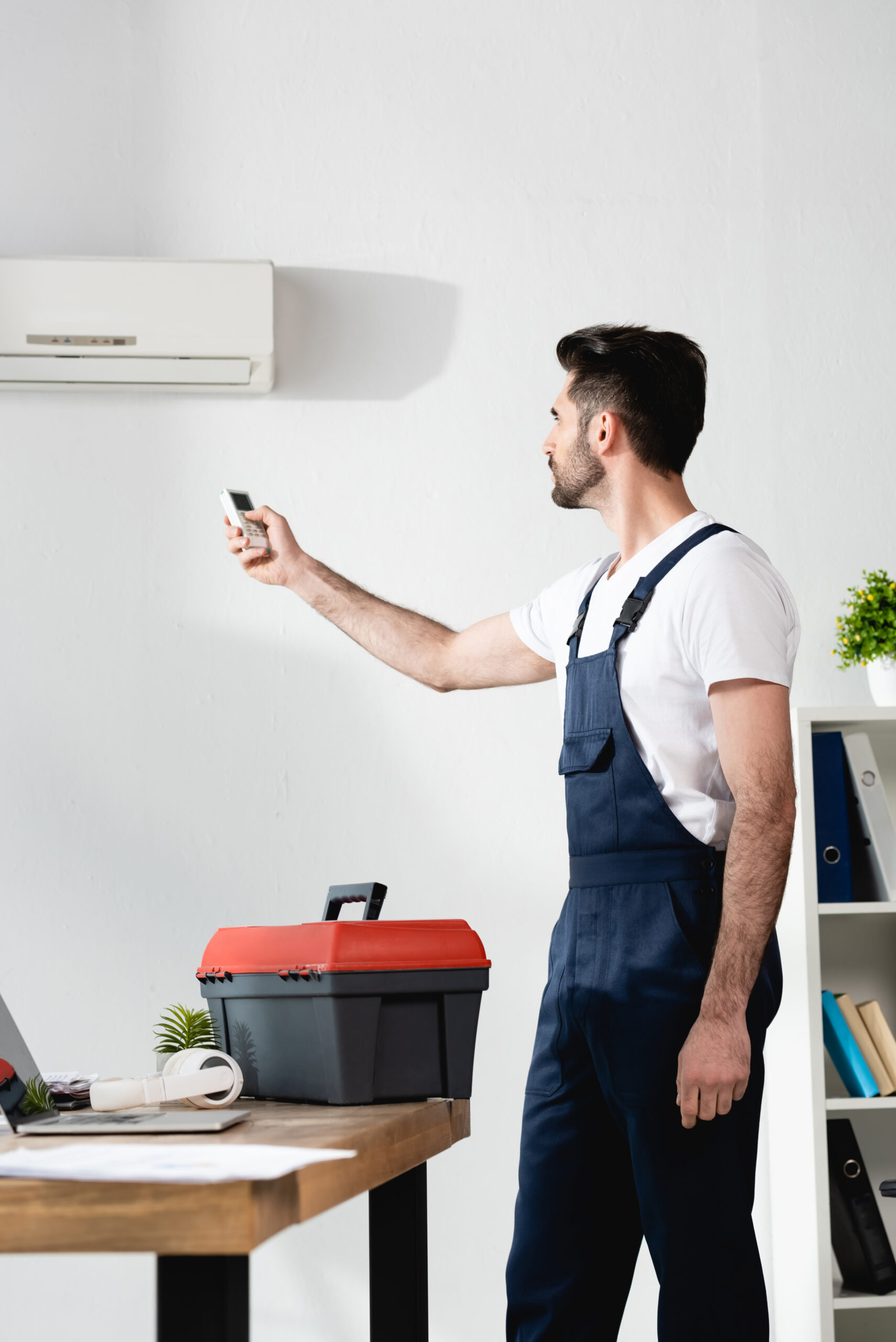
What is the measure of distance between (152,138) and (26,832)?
1.49 m

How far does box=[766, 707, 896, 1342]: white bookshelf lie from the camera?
2.08 m

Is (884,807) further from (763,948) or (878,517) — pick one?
(763,948)

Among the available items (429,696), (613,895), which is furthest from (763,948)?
(429,696)

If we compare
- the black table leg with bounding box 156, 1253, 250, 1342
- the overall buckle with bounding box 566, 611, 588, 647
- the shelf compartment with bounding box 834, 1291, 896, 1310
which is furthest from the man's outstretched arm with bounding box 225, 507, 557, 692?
the black table leg with bounding box 156, 1253, 250, 1342

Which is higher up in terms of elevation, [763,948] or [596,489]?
[596,489]

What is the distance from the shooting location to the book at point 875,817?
7.23 ft

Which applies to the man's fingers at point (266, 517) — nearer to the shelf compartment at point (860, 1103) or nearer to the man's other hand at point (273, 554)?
the man's other hand at point (273, 554)

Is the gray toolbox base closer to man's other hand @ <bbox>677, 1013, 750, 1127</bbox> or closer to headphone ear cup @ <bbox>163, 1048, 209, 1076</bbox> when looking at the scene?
headphone ear cup @ <bbox>163, 1048, 209, 1076</bbox>

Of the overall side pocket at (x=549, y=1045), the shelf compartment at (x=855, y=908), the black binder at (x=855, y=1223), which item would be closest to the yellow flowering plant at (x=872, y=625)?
the shelf compartment at (x=855, y=908)

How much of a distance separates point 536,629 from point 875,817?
2.64ft

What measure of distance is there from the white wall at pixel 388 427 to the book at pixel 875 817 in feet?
0.97

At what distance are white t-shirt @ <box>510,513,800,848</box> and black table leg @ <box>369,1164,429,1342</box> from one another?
0.56 metres

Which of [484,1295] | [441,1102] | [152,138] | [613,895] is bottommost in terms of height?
[484,1295]

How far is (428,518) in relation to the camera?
2.52 meters
